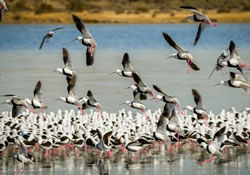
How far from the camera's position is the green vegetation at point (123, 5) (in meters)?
95.1

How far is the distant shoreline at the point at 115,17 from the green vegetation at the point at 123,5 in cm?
81

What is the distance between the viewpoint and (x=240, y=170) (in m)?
17.8

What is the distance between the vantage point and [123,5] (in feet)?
335

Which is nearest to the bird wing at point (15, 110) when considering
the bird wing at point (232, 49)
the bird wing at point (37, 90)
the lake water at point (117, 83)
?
the bird wing at point (37, 90)

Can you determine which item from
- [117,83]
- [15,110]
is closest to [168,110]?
[15,110]

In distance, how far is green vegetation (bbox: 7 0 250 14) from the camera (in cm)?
9512

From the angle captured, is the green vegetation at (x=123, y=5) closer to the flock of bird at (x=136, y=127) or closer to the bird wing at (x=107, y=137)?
the flock of bird at (x=136, y=127)

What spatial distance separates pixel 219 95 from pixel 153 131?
8.84m

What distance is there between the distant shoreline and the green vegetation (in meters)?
0.81

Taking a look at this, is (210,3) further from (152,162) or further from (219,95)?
(152,162)

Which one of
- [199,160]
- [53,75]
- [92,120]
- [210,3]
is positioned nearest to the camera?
[199,160]

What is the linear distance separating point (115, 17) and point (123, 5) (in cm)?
609

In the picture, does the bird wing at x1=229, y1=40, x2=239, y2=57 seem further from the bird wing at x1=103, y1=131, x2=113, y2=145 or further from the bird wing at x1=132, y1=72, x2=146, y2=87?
the bird wing at x1=103, y1=131, x2=113, y2=145

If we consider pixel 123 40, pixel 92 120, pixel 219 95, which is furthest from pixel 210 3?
pixel 92 120
